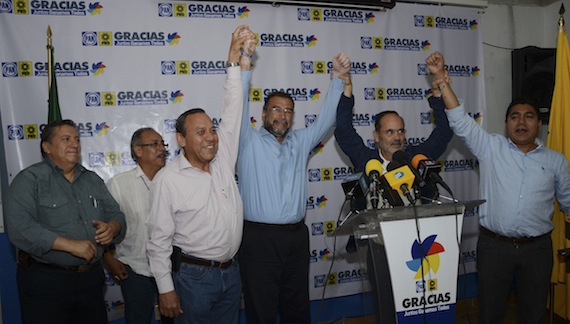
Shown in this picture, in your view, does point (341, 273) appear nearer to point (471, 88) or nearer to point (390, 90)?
point (390, 90)

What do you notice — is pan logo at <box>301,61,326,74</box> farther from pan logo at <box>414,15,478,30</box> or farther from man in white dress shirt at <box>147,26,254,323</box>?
man in white dress shirt at <box>147,26,254,323</box>

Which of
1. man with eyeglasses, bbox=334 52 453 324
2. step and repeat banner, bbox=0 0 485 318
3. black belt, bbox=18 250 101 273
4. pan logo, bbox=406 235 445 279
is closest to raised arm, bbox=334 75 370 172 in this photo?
man with eyeglasses, bbox=334 52 453 324

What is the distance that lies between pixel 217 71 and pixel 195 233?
1.84m

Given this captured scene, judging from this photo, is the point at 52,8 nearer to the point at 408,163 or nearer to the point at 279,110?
the point at 279,110

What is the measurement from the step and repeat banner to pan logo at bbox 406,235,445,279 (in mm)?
1339

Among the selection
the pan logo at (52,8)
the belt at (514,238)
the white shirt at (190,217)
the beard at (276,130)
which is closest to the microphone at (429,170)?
the white shirt at (190,217)

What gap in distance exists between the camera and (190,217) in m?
2.01

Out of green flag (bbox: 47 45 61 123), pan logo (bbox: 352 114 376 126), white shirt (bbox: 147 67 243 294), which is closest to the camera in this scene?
white shirt (bbox: 147 67 243 294)

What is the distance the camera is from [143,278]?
2.63 metres

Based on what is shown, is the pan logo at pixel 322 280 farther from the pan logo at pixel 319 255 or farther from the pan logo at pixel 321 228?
the pan logo at pixel 321 228

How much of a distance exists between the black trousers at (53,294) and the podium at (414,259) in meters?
1.61

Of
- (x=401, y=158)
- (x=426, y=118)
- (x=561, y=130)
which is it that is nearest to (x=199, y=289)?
(x=401, y=158)

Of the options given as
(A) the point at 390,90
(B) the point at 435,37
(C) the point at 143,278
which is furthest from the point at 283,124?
(B) the point at 435,37

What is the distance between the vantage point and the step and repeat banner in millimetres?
3113
